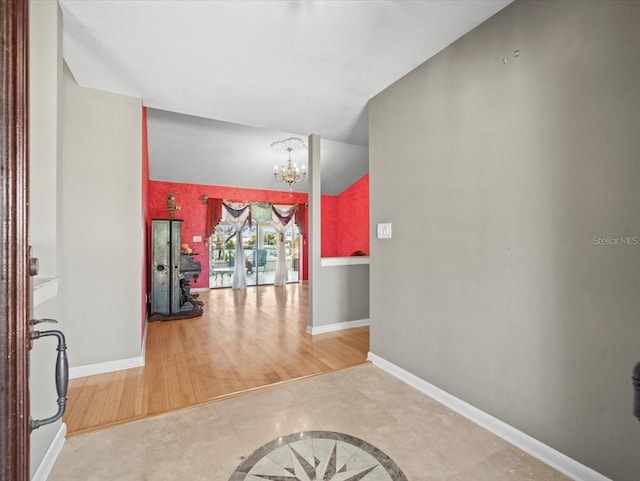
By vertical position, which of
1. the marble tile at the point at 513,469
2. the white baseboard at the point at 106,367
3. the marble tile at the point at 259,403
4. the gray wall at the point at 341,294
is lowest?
the marble tile at the point at 513,469

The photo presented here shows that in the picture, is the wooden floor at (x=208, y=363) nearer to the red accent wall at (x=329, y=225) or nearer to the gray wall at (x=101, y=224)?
the gray wall at (x=101, y=224)

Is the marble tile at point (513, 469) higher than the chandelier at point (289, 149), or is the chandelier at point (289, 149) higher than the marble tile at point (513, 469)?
the chandelier at point (289, 149)

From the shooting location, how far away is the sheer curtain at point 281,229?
327 inches

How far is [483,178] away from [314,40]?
152 centimetres

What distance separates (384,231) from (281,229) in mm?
5808

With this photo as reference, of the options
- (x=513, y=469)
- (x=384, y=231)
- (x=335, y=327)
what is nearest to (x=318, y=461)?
(x=513, y=469)

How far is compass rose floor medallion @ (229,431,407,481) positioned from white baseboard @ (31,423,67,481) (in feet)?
3.09

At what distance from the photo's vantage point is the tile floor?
155 cm

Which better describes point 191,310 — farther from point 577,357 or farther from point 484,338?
point 577,357

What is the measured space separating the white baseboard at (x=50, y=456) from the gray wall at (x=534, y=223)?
240cm

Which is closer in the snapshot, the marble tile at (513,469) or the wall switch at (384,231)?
the marble tile at (513,469)

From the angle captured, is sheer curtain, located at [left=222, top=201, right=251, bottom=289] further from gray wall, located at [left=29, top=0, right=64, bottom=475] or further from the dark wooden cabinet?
gray wall, located at [left=29, top=0, right=64, bottom=475]

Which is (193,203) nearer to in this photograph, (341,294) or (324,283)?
(324,283)

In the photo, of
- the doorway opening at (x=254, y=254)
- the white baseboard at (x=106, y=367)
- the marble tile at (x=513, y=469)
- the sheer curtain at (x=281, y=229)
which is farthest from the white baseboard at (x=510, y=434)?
the doorway opening at (x=254, y=254)
